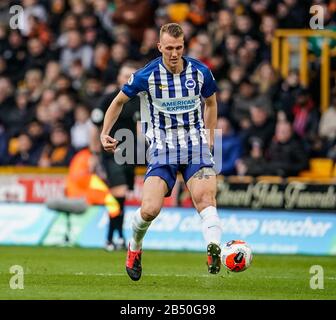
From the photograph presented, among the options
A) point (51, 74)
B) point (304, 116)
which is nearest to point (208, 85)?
point (304, 116)

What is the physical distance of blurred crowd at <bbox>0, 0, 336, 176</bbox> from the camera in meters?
19.1

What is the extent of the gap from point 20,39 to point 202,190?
13.2 meters

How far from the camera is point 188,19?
21.6 m

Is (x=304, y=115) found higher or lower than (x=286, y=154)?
higher

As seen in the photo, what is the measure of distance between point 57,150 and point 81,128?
62 cm

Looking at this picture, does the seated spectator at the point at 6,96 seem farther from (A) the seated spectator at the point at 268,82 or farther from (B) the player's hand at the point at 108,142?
(B) the player's hand at the point at 108,142

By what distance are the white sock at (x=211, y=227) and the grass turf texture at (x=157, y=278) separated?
1.66 ft

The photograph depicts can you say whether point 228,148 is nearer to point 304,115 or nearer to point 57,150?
point 304,115

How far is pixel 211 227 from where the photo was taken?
10562 mm

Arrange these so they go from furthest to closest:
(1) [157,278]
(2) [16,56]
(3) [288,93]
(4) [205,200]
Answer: (2) [16,56] → (3) [288,93] → (1) [157,278] → (4) [205,200]

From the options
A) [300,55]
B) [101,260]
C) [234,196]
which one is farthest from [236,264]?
[300,55]
